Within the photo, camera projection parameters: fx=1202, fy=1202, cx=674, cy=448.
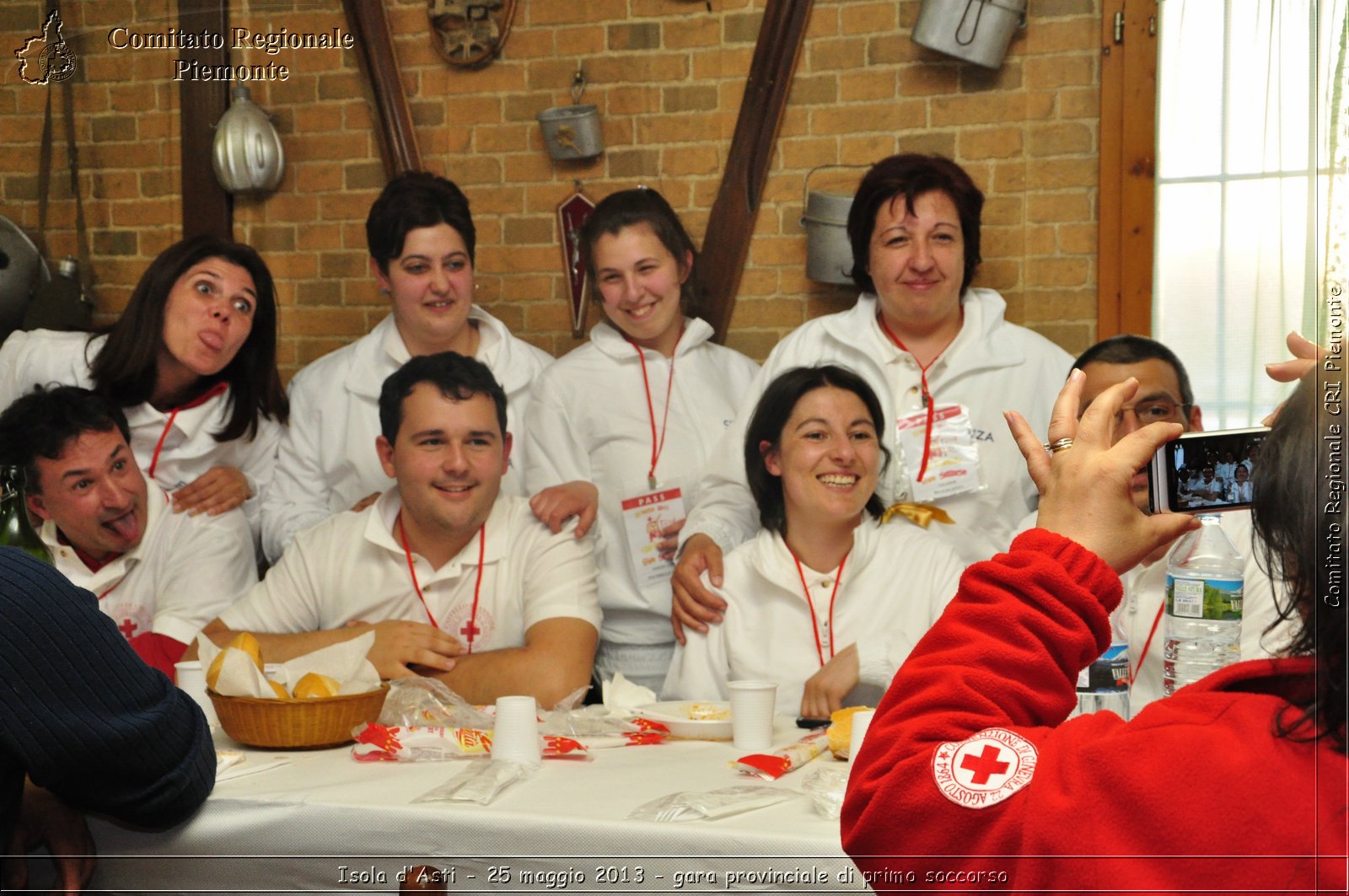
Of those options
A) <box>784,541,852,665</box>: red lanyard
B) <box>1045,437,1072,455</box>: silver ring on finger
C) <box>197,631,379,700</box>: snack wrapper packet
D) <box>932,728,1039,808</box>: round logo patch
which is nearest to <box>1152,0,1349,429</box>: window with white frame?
<box>784,541,852,665</box>: red lanyard

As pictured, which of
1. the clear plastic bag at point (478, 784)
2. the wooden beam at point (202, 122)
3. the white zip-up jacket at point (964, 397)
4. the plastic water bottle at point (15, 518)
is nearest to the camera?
the clear plastic bag at point (478, 784)

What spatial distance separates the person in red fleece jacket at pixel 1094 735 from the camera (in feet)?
2.31

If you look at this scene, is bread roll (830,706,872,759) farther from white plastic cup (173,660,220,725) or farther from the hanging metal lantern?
the hanging metal lantern

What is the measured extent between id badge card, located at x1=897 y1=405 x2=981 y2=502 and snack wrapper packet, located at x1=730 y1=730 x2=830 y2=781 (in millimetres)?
1001

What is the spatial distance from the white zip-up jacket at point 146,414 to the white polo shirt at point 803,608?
1270 millimetres

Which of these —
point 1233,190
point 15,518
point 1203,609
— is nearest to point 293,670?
point 15,518

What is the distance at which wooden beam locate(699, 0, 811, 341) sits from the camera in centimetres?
317

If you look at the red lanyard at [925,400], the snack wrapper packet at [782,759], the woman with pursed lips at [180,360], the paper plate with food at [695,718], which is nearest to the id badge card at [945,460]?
the red lanyard at [925,400]

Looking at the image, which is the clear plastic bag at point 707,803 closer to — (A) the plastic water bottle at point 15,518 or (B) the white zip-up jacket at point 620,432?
(B) the white zip-up jacket at point 620,432

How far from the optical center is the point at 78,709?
1390 mm

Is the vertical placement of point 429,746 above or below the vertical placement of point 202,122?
below

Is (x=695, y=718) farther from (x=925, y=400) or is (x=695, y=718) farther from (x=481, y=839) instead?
(x=925, y=400)

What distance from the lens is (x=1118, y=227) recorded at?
9.64 ft

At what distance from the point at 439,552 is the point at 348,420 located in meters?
0.65
